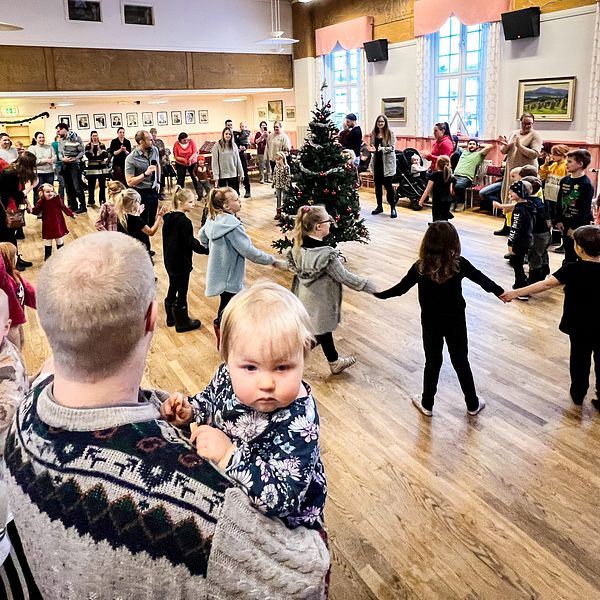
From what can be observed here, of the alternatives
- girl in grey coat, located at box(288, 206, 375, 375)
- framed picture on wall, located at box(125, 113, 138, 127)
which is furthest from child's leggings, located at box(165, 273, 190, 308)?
framed picture on wall, located at box(125, 113, 138, 127)

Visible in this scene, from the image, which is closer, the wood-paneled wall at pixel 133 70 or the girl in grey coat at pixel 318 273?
the girl in grey coat at pixel 318 273

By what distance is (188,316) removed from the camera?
5.24 meters

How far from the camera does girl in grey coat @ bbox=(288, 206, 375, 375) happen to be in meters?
3.61

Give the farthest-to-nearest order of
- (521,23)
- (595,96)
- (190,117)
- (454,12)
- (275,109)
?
(275,109), (190,117), (454,12), (521,23), (595,96)

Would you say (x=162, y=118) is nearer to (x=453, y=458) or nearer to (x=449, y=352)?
(x=449, y=352)

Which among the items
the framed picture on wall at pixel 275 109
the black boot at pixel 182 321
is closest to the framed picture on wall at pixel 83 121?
the framed picture on wall at pixel 275 109

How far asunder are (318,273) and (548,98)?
7130mm

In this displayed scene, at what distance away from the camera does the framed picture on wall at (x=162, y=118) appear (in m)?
15.1

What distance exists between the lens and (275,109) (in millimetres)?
15828

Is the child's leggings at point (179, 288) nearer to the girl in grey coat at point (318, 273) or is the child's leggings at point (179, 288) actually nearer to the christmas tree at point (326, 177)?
the girl in grey coat at point (318, 273)

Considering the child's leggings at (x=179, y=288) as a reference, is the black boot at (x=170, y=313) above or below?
below

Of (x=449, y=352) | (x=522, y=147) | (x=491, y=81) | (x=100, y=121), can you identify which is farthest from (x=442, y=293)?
(x=100, y=121)

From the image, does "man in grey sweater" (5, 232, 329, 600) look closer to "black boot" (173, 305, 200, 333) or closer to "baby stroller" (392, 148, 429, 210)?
"black boot" (173, 305, 200, 333)

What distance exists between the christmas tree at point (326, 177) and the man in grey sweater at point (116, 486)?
202 inches
